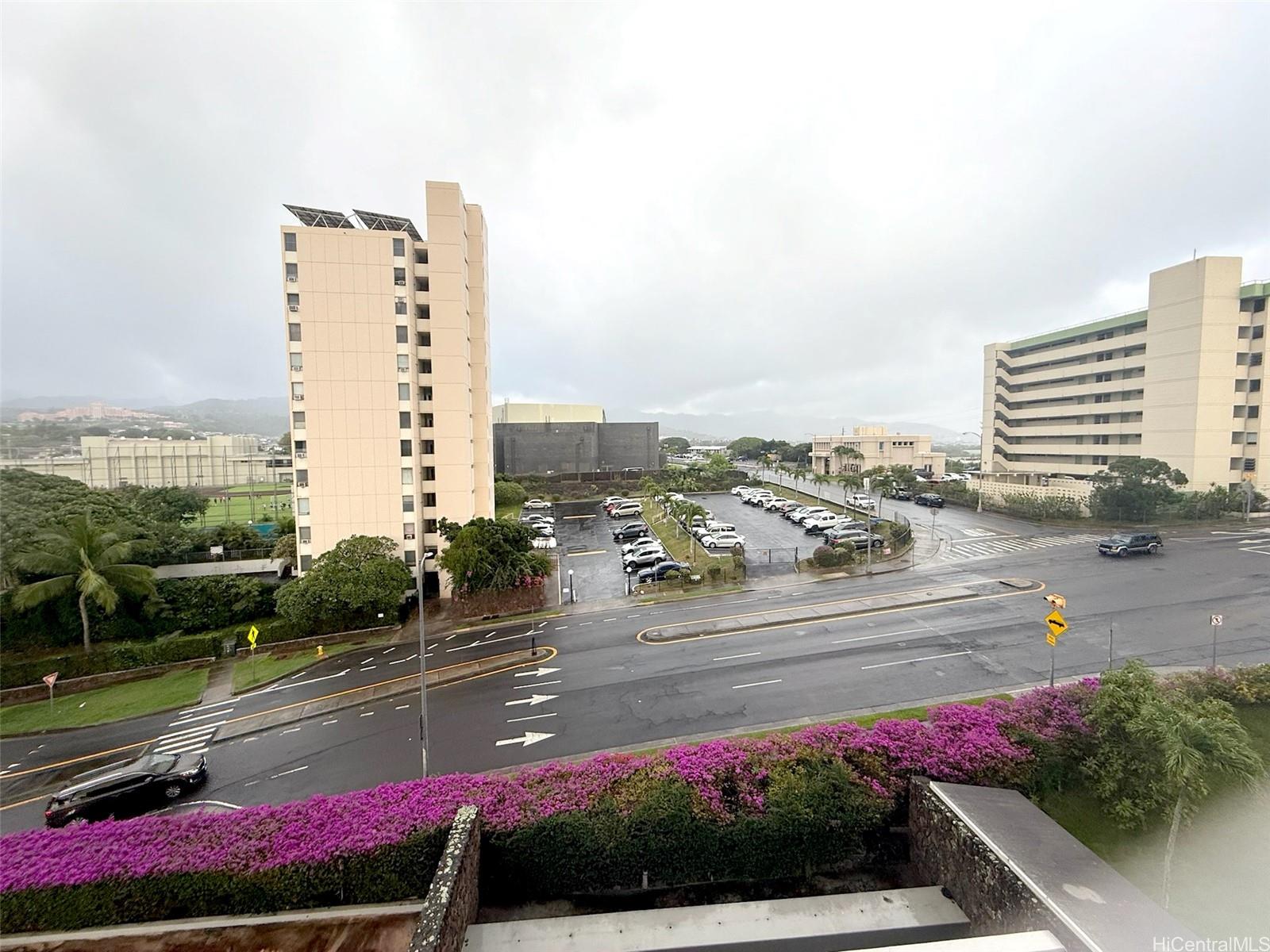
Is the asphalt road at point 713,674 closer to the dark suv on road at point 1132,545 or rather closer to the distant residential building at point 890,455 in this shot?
the dark suv on road at point 1132,545

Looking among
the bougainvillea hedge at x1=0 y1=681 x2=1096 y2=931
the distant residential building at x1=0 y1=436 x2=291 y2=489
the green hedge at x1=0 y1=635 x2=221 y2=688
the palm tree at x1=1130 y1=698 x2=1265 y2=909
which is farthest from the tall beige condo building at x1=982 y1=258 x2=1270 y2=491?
the distant residential building at x1=0 y1=436 x2=291 y2=489

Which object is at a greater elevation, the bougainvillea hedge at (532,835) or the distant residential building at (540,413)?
the distant residential building at (540,413)

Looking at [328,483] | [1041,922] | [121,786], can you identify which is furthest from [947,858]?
[328,483]

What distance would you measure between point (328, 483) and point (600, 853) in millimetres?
29003

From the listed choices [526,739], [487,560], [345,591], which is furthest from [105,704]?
[526,739]

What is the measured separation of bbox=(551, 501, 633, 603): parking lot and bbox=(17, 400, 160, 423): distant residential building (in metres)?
25.1

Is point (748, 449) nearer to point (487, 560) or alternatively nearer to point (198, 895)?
point (487, 560)

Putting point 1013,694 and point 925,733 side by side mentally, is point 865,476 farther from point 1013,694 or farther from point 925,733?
point 925,733

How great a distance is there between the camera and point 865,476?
76.4 m

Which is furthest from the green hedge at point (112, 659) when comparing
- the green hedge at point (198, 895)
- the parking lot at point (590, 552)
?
the green hedge at point (198, 895)

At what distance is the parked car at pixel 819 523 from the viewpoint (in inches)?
1784

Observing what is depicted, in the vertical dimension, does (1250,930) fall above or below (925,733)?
below

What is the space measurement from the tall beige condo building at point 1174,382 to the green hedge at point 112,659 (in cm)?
8137

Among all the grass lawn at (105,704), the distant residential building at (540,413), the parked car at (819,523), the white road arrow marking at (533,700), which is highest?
the distant residential building at (540,413)
